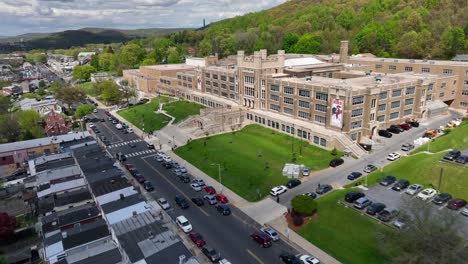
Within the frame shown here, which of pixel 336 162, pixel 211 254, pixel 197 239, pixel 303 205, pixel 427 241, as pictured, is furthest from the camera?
pixel 336 162

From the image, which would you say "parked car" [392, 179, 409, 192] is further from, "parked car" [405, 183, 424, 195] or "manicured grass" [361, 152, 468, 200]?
"manicured grass" [361, 152, 468, 200]

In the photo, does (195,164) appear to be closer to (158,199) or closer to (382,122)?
(158,199)

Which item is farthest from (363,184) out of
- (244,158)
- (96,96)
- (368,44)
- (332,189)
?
(96,96)

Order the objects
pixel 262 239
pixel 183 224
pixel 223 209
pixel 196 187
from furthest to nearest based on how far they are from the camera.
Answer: pixel 196 187
pixel 223 209
pixel 183 224
pixel 262 239

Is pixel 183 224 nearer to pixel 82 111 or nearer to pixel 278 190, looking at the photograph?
pixel 278 190

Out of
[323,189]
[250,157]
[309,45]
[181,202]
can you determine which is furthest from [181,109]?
[309,45]
